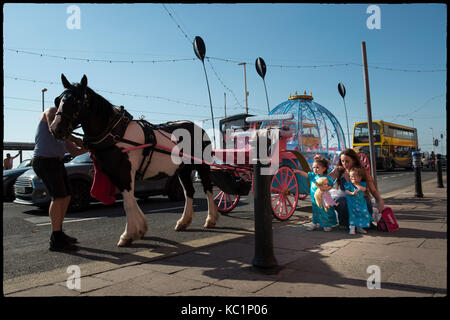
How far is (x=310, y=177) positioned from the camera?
216 inches

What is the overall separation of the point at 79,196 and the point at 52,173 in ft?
13.7

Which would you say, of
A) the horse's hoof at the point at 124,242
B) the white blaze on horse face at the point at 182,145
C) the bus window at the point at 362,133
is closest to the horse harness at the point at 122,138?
the white blaze on horse face at the point at 182,145

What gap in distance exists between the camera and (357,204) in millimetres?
5051

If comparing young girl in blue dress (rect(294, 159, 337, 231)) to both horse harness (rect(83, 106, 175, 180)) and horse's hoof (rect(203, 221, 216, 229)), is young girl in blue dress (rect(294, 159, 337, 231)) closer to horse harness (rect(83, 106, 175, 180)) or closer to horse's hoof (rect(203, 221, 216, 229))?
horse's hoof (rect(203, 221, 216, 229))

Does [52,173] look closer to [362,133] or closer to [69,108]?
[69,108]

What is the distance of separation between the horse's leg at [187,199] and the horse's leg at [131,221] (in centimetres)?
110

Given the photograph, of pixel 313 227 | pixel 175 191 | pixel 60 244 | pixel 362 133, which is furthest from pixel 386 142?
pixel 60 244

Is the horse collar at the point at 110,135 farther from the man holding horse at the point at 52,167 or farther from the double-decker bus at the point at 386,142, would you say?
the double-decker bus at the point at 386,142

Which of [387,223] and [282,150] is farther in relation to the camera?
[282,150]

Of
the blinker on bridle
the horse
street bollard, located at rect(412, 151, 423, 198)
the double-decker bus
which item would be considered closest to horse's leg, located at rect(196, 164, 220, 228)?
the horse

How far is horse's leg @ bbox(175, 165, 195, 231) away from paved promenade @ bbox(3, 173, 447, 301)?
0.98m

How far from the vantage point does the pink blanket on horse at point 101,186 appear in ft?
14.6

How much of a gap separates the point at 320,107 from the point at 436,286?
6683 mm

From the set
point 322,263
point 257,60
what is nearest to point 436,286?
point 322,263
